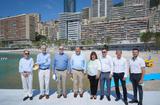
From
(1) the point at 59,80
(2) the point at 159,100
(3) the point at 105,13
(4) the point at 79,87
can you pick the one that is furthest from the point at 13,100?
(3) the point at 105,13

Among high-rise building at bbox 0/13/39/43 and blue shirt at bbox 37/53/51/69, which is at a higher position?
high-rise building at bbox 0/13/39/43

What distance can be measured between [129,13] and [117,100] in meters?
166

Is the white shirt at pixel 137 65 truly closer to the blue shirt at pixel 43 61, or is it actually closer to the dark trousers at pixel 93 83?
the dark trousers at pixel 93 83

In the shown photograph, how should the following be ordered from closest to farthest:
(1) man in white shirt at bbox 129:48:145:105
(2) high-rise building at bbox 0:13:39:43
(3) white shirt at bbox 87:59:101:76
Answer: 1. (1) man in white shirt at bbox 129:48:145:105
2. (3) white shirt at bbox 87:59:101:76
3. (2) high-rise building at bbox 0:13:39:43

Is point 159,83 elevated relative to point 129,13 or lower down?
lower down

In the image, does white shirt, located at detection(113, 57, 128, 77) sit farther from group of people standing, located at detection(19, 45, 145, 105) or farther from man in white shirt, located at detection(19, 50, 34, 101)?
man in white shirt, located at detection(19, 50, 34, 101)

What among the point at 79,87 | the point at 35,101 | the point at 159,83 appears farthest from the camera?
the point at 159,83

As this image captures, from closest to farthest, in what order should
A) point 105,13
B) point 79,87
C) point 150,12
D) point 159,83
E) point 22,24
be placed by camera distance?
point 79,87, point 159,83, point 150,12, point 22,24, point 105,13

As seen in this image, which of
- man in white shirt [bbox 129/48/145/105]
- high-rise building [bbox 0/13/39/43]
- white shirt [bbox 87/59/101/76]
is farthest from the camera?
high-rise building [bbox 0/13/39/43]

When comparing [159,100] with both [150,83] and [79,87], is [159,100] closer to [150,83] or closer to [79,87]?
[79,87]

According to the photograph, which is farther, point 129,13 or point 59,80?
point 129,13

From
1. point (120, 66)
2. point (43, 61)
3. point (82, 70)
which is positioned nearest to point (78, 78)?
point (82, 70)

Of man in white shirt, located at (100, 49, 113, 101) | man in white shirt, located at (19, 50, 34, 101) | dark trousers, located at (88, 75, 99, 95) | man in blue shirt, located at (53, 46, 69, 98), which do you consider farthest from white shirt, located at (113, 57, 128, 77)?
man in white shirt, located at (19, 50, 34, 101)

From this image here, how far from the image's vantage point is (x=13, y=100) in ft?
28.2
